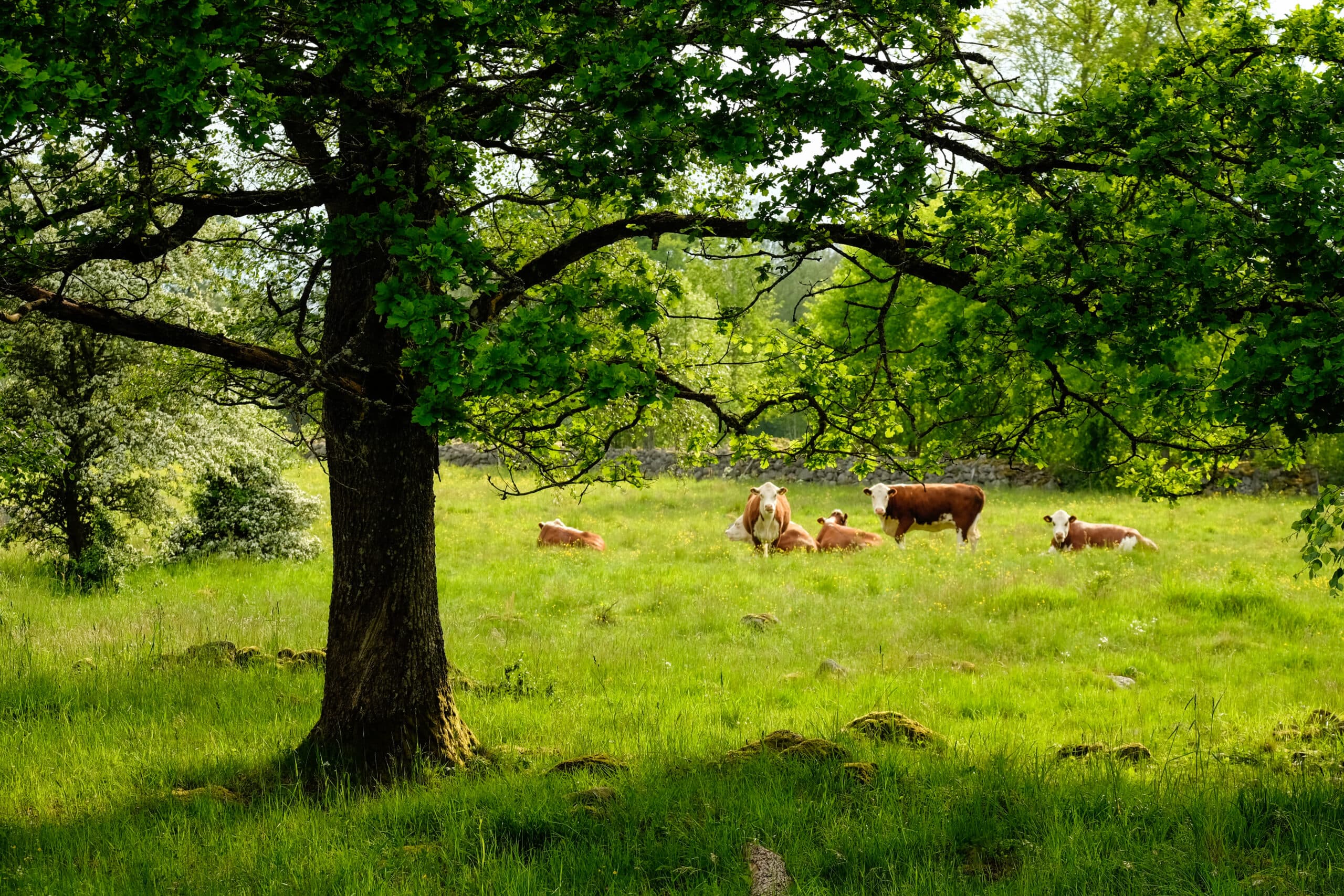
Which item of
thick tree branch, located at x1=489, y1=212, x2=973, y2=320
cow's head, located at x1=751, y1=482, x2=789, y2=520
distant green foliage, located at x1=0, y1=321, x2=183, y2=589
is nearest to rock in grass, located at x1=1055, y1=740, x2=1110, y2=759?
thick tree branch, located at x1=489, y1=212, x2=973, y2=320

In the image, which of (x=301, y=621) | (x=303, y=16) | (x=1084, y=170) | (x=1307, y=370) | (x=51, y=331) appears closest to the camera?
(x=1307, y=370)

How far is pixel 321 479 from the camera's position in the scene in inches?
1387

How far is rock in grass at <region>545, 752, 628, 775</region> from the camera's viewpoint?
7273 mm

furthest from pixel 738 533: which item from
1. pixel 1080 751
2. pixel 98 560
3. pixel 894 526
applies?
pixel 1080 751

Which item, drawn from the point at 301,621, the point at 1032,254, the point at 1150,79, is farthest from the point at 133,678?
the point at 1150,79

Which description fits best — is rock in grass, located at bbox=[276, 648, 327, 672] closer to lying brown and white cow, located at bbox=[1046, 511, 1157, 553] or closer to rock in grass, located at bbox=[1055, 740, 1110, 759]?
rock in grass, located at bbox=[1055, 740, 1110, 759]

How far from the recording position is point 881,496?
81.7 feet

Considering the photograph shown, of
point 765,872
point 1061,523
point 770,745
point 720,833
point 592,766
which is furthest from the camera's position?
point 1061,523

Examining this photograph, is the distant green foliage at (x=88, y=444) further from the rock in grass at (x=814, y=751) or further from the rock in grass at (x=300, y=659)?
the rock in grass at (x=814, y=751)

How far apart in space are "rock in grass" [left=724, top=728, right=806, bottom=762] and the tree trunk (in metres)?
2.34

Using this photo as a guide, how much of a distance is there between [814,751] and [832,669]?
13.8ft

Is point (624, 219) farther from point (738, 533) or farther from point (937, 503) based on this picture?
point (937, 503)

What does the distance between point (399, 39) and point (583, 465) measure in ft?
12.7

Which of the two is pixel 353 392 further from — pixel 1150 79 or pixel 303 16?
pixel 1150 79
